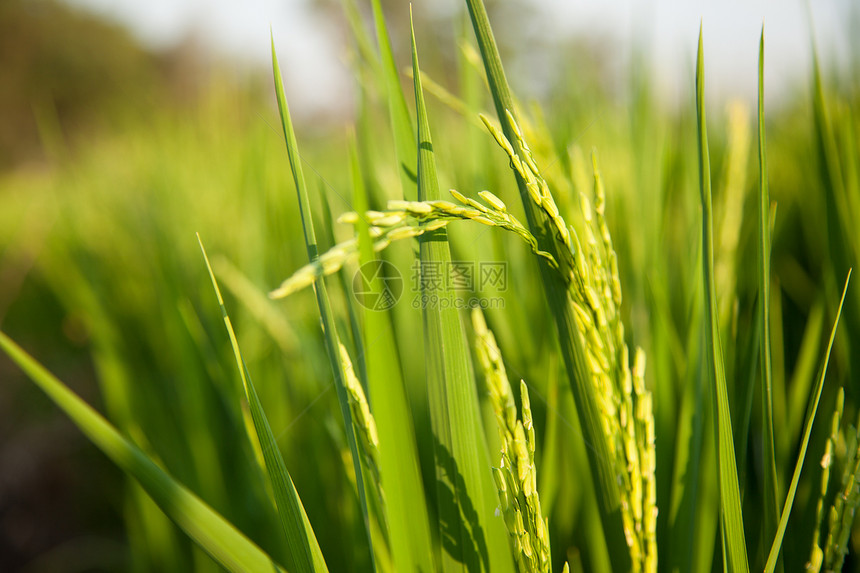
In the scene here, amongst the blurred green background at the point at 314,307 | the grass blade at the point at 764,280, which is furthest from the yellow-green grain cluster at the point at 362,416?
the grass blade at the point at 764,280

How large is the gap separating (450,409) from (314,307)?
1.60 feet

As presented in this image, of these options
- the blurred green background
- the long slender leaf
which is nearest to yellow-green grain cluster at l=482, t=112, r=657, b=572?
the long slender leaf

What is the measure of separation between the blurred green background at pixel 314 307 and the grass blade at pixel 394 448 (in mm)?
93

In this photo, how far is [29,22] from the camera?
775 cm

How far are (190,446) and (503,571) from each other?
1.55ft

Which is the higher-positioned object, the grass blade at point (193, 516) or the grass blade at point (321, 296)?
the grass blade at point (321, 296)

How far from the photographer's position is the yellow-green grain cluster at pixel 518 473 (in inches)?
9.2

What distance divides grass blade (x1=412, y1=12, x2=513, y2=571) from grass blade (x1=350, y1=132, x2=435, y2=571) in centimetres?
2

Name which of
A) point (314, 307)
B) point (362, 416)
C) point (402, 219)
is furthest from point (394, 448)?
point (314, 307)

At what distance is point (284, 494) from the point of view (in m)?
0.27

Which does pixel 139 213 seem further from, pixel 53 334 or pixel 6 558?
pixel 6 558

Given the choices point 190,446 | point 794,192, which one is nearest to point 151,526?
point 190,446

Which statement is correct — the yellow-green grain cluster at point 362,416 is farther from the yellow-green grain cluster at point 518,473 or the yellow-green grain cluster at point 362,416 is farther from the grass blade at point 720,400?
the grass blade at point 720,400

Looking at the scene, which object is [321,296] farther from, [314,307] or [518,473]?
[314,307]
